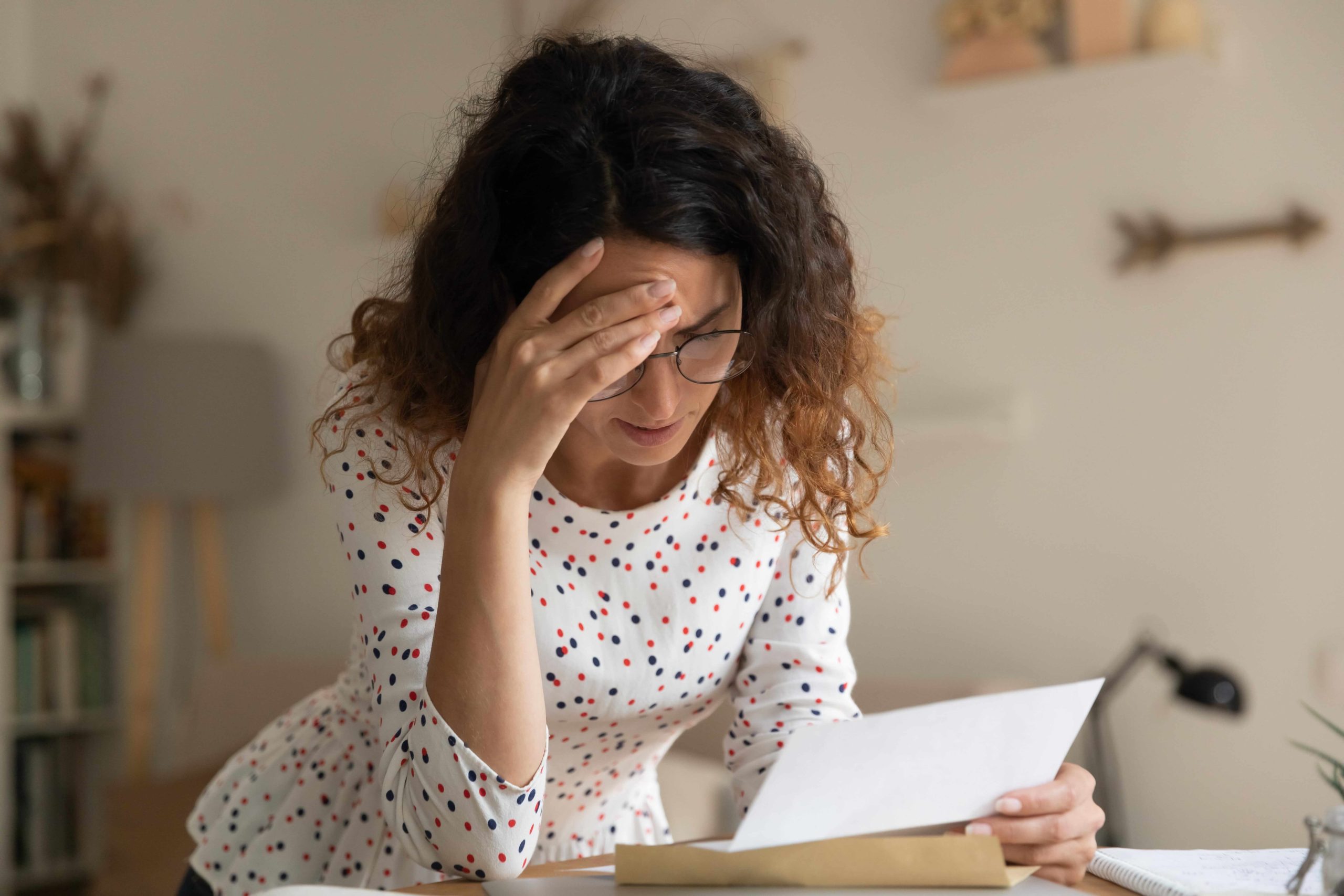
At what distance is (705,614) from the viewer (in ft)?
3.46

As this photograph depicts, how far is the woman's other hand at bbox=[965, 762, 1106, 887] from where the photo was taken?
756mm

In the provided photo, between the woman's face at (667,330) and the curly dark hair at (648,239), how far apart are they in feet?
0.04

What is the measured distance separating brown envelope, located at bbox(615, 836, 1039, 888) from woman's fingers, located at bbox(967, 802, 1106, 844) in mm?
39

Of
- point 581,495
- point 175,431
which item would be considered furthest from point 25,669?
point 581,495

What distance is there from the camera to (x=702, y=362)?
91 cm

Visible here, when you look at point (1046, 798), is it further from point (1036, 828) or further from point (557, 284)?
point (557, 284)

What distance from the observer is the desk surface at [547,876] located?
0.76 metres

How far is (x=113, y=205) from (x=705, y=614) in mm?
3092

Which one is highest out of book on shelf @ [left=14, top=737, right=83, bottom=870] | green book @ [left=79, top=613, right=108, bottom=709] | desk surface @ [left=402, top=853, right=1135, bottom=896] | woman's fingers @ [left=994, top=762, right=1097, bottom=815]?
woman's fingers @ [left=994, top=762, right=1097, bottom=815]

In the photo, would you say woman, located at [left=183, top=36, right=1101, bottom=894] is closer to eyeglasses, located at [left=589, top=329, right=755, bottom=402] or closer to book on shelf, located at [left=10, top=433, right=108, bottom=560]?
eyeglasses, located at [left=589, top=329, right=755, bottom=402]

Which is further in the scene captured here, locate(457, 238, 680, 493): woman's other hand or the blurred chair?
the blurred chair

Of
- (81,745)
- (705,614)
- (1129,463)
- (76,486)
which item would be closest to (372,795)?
(705,614)

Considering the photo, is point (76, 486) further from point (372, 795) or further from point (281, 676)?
point (372, 795)

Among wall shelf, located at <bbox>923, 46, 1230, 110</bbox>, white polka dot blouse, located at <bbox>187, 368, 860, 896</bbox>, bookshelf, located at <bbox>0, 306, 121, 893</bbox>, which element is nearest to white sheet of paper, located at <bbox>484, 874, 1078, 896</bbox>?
white polka dot blouse, located at <bbox>187, 368, 860, 896</bbox>
